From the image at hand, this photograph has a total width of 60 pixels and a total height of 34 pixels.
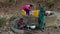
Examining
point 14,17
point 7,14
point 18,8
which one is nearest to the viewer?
point 14,17

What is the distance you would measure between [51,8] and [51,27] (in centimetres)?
143

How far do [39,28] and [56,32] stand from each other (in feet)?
1.48

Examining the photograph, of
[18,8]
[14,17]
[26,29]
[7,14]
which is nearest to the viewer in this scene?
[26,29]

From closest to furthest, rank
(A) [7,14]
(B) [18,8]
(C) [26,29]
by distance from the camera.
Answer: (C) [26,29]
(A) [7,14]
(B) [18,8]

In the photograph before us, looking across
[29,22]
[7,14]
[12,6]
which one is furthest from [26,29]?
[12,6]

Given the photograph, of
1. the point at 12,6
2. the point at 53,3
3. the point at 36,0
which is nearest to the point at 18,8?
Answer: the point at 12,6

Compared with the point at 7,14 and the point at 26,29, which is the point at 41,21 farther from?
the point at 7,14

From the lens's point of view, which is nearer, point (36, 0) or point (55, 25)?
point (55, 25)

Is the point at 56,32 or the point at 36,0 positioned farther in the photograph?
the point at 36,0

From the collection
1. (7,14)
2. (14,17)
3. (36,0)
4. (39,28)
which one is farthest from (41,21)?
(36,0)

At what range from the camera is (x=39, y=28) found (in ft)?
17.5

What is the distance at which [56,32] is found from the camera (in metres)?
5.33

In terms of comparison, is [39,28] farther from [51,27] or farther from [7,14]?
[7,14]

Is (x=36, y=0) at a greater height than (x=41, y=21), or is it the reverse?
(x=36, y=0)
